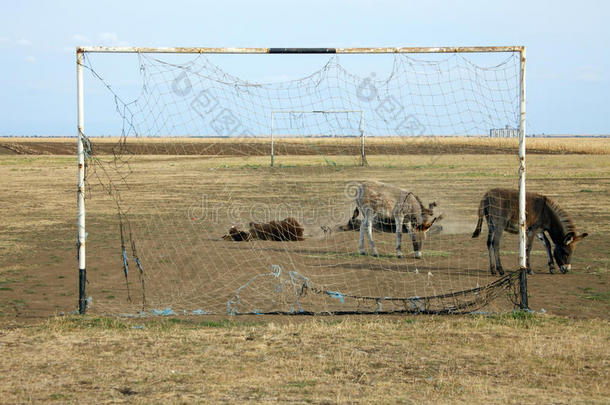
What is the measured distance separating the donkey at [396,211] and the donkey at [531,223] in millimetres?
1560

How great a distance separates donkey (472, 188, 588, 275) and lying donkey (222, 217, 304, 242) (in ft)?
16.0

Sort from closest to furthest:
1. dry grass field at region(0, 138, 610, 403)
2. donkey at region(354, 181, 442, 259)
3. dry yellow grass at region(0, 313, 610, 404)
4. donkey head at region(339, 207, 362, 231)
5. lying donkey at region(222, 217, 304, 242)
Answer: dry yellow grass at region(0, 313, 610, 404)
dry grass field at region(0, 138, 610, 403)
donkey at region(354, 181, 442, 259)
lying donkey at region(222, 217, 304, 242)
donkey head at region(339, 207, 362, 231)

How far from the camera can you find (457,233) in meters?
17.6

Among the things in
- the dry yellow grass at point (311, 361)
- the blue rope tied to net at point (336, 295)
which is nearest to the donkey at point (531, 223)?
the blue rope tied to net at point (336, 295)

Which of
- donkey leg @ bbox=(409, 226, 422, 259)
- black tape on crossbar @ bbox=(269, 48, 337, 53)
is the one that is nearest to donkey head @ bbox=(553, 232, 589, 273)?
donkey leg @ bbox=(409, 226, 422, 259)

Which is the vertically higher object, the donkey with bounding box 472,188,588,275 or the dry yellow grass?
the donkey with bounding box 472,188,588,275

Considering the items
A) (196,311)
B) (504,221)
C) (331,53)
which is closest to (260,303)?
(196,311)

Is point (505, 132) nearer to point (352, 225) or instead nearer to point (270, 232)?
point (270, 232)

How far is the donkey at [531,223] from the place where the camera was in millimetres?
12453

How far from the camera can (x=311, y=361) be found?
7.29m

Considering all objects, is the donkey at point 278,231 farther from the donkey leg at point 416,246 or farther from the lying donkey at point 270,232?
the donkey leg at point 416,246

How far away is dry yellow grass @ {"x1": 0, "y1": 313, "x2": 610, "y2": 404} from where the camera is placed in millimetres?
6293

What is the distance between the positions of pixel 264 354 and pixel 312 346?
61 cm

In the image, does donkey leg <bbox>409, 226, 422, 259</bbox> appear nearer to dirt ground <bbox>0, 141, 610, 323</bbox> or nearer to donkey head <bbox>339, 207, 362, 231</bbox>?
dirt ground <bbox>0, 141, 610, 323</bbox>
